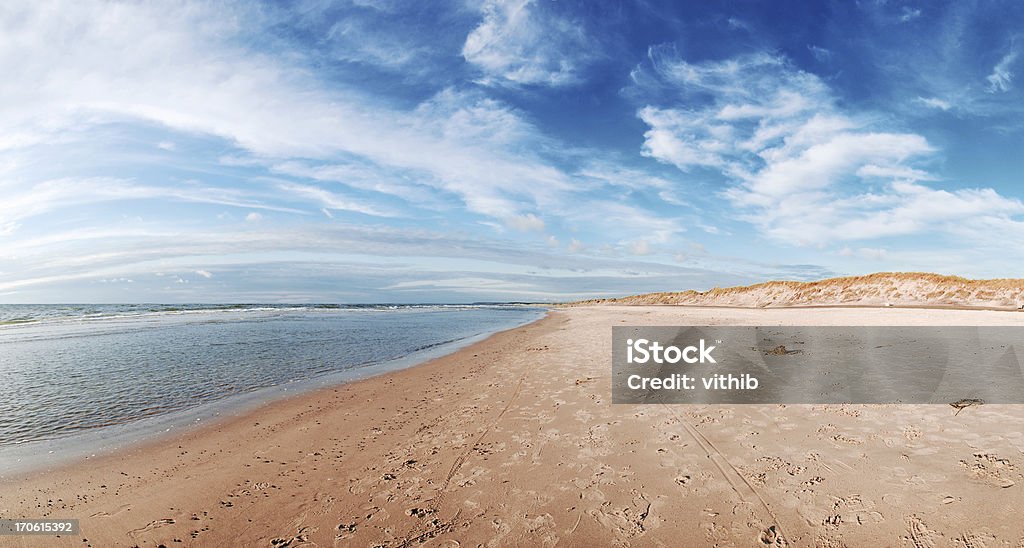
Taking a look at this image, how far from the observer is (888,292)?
46.7 metres

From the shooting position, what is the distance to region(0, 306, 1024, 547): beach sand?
4758 mm

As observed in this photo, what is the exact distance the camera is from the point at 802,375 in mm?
11398

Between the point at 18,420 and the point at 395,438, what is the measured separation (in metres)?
8.88

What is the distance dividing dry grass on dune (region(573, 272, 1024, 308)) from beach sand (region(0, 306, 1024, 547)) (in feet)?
151

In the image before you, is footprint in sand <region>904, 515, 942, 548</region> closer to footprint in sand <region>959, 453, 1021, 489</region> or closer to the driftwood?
footprint in sand <region>959, 453, 1021, 489</region>

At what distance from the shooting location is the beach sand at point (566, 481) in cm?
476

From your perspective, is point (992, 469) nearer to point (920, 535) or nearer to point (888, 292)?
point (920, 535)

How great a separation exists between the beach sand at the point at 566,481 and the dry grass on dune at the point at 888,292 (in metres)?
45.9

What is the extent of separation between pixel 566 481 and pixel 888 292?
5760cm

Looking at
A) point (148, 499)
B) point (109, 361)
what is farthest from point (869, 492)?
point (109, 361)

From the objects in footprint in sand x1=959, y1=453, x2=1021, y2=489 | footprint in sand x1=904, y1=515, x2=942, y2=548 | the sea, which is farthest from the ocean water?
footprint in sand x1=959, y1=453, x2=1021, y2=489

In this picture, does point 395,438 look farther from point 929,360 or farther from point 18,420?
point 929,360
